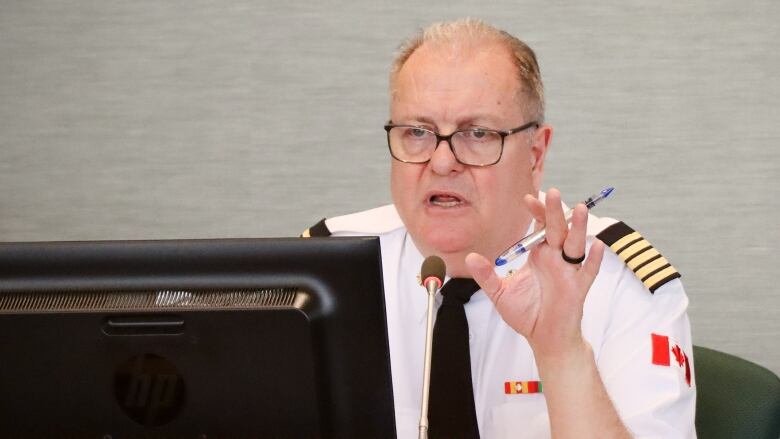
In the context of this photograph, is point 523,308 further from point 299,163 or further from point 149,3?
point 149,3

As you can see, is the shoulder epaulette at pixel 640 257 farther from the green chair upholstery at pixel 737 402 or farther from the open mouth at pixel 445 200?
the open mouth at pixel 445 200

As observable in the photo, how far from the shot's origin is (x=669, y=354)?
5.68 ft

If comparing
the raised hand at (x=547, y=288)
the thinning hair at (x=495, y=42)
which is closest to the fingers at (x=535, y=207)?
the raised hand at (x=547, y=288)

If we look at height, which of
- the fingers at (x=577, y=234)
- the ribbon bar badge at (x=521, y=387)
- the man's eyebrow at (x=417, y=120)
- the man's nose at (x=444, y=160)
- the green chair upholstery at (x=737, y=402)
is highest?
the man's eyebrow at (x=417, y=120)

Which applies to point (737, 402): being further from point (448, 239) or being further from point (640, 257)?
point (448, 239)

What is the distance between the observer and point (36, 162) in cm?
300

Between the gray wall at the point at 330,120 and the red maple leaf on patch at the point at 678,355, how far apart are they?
1054 mm

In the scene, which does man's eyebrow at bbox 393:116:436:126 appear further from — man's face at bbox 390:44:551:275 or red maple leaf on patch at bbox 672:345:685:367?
red maple leaf on patch at bbox 672:345:685:367

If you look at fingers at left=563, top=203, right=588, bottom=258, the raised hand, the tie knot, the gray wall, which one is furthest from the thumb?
the gray wall

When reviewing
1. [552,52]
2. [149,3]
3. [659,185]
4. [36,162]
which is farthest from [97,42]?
[659,185]

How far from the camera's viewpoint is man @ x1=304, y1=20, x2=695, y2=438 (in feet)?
5.74

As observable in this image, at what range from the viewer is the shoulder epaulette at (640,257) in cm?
185

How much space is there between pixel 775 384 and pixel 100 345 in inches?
46.9

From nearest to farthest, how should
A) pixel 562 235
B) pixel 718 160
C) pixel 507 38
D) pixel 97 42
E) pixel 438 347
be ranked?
pixel 562 235 < pixel 438 347 < pixel 507 38 < pixel 718 160 < pixel 97 42
